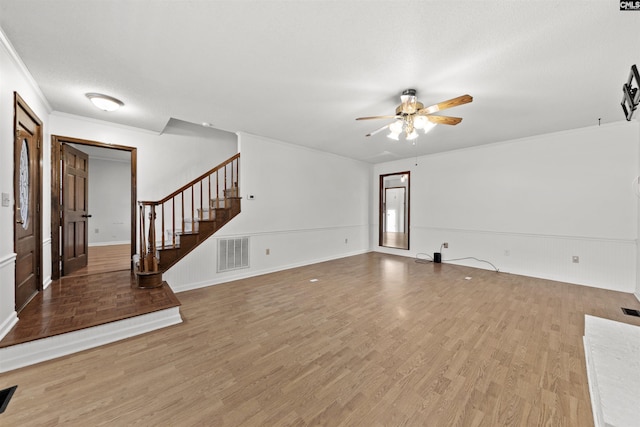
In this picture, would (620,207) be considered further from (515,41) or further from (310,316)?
(310,316)

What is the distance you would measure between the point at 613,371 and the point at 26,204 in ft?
18.5

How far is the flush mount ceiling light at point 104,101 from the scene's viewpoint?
282cm

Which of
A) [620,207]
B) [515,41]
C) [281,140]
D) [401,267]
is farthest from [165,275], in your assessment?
[620,207]

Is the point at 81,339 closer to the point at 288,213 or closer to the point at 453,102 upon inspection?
the point at 288,213

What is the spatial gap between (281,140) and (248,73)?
241 centimetres

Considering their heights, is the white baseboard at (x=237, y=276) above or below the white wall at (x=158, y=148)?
below

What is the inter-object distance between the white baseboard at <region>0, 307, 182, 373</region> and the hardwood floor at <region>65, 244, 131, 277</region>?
2171 mm

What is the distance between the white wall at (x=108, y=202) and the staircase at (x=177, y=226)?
138 inches

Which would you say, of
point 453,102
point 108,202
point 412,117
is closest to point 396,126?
point 412,117

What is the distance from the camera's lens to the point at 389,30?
1798 millimetres

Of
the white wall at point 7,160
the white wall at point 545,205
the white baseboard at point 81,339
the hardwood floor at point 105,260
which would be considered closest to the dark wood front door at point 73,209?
the hardwood floor at point 105,260

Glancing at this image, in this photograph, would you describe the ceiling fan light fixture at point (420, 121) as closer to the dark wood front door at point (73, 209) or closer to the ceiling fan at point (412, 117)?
the ceiling fan at point (412, 117)

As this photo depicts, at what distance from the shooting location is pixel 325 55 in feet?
6.90

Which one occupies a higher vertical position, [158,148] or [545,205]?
[158,148]
